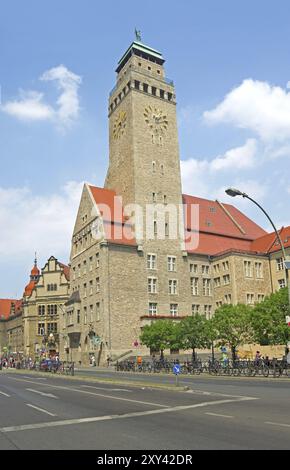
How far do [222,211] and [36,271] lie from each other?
172 feet

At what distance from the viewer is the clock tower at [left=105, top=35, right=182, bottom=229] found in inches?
2736

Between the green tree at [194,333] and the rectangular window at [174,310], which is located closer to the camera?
the green tree at [194,333]

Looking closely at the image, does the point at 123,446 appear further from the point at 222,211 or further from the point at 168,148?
the point at 222,211

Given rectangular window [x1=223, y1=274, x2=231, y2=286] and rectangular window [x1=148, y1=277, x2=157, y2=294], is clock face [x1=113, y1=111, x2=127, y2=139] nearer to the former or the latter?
rectangular window [x1=148, y1=277, x2=157, y2=294]

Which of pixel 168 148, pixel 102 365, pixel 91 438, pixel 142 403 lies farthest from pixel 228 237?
pixel 91 438

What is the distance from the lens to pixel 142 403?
16.1m

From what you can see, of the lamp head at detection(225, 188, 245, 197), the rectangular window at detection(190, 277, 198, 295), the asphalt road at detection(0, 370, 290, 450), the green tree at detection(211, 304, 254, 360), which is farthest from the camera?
the rectangular window at detection(190, 277, 198, 295)

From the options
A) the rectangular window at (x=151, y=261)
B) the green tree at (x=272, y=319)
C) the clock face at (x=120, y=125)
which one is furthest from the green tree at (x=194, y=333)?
the clock face at (x=120, y=125)

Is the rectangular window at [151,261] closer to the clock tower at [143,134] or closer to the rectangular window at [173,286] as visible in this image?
the rectangular window at [173,286]

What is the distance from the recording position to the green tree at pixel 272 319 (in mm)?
39750

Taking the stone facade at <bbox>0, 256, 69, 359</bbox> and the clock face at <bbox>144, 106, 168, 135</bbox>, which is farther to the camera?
the stone facade at <bbox>0, 256, 69, 359</bbox>

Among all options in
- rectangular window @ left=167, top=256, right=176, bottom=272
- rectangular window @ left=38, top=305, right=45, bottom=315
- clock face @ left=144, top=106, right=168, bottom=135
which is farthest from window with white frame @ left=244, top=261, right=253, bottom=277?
rectangular window @ left=38, top=305, right=45, bottom=315

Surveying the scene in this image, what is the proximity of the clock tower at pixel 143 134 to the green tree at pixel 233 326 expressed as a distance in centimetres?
2672

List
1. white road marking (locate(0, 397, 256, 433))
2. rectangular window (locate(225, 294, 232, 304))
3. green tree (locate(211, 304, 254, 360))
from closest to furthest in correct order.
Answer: white road marking (locate(0, 397, 256, 433)), green tree (locate(211, 304, 254, 360)), rectangular window (locate(225, 294, 232, 304))
